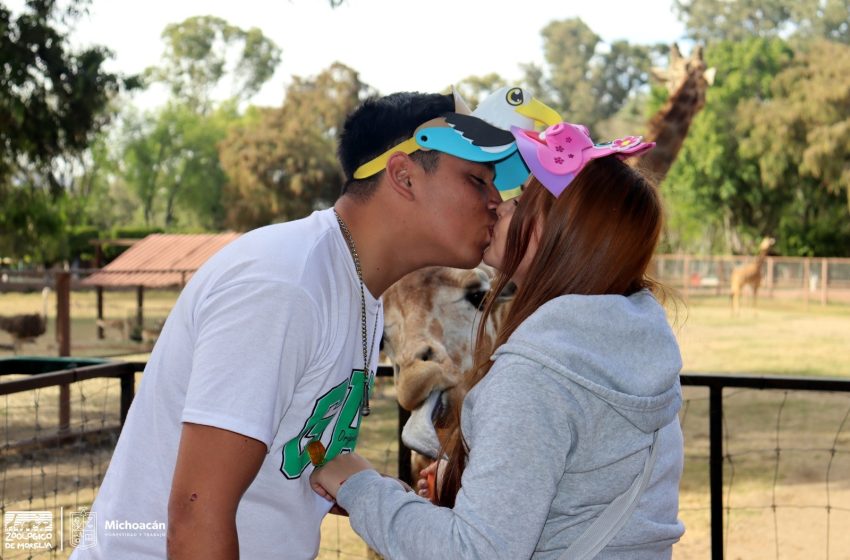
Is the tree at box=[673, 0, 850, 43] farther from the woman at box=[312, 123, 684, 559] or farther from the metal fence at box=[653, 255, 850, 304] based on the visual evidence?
the woman at box=[312, 123, 684, 559]

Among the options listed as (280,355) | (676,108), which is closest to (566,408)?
(280,355)

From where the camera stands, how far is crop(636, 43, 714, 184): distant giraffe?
29.0 ft

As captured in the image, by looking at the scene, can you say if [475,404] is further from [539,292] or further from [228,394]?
[228,394]

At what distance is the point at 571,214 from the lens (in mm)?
1641

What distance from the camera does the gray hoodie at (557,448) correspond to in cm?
143

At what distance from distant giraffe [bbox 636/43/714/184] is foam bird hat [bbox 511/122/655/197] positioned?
6.45m

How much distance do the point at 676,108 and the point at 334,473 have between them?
8354 mm

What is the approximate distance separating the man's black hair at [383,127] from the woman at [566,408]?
1.22 ft

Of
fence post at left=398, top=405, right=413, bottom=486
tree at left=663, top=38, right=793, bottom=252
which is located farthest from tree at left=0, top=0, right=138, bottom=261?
tree at left=663, top=38, right=793, bottom=252

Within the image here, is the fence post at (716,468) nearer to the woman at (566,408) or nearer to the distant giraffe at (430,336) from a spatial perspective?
the distant giraffe at (430,336)

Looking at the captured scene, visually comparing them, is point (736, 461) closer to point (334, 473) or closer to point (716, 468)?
point (716, 468)

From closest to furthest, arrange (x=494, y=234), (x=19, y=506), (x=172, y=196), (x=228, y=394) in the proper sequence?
1. (x=228, y=394)
2. (x=494, y=234)
3. (x=19, y=506)
4. (x=172, y=196)

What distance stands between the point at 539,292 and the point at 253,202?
42.0 metres

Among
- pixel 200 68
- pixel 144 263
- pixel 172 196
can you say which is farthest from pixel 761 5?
→ pixel 144 263
